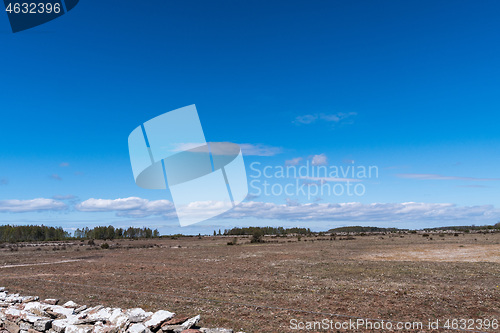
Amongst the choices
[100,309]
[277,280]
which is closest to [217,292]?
[277,280]

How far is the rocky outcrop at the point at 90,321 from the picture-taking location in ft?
31.5

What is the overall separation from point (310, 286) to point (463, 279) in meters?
8.89

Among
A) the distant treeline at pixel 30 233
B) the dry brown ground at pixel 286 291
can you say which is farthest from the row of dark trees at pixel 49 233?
the dry brown ground at pixel 286 291

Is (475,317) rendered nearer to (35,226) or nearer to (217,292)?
(217,292)

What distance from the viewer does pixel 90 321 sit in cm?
1053

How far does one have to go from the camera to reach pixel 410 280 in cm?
1878

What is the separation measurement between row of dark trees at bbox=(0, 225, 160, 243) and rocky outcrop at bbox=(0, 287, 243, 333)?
146205 millimetres

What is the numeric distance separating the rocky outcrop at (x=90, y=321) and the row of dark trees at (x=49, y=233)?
480ft

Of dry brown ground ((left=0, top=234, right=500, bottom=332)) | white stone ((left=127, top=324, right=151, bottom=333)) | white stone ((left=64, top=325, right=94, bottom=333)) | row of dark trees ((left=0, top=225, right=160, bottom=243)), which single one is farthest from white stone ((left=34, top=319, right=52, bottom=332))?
row of dark trees ((left=0, top=225, right=160, bottom=243))

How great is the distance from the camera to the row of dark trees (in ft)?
498

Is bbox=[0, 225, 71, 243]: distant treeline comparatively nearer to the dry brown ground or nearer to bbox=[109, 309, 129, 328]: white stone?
the dry brown ground

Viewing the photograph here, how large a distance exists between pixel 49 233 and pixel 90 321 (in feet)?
589

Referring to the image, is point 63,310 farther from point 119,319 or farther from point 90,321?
point 119,319

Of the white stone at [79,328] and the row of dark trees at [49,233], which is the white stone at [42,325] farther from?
the row of dark trees at [49,233]
